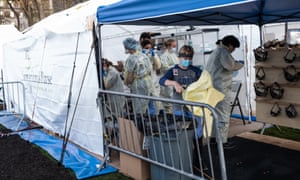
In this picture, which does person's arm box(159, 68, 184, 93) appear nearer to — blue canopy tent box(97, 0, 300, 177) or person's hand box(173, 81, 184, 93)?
person's hand box(173, 81, 184, 93)

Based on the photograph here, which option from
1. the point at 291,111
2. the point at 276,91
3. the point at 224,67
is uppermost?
the point at 224,67

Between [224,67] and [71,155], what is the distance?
109 inches

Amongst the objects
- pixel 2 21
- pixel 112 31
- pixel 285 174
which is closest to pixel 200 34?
pixel 112 31

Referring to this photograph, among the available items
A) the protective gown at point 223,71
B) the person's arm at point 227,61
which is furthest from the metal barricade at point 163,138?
the person's arm at point 227,61

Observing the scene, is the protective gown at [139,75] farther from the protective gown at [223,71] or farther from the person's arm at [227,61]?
the person's arm at [227,61]

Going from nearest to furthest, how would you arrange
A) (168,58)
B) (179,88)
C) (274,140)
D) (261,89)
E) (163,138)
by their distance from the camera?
(163,138) < (179,88) < (261,89) < (274,140) < (168,58)

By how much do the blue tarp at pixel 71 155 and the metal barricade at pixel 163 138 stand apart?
0.28m

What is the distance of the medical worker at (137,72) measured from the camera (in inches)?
202

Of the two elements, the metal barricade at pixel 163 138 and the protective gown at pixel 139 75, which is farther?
the protective gown at pixel 139 75

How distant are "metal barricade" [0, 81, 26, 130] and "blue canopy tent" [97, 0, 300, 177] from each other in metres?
4.55

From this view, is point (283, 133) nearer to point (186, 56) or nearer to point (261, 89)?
point (261, 89)

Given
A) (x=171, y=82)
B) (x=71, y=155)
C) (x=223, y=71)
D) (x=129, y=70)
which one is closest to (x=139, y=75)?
(x=129, y=70)

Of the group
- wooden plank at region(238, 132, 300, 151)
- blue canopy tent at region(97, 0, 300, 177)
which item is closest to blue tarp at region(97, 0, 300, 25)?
blue canopy tent at region(97, 0, 300, 177)

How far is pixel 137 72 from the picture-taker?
17.1 feet
